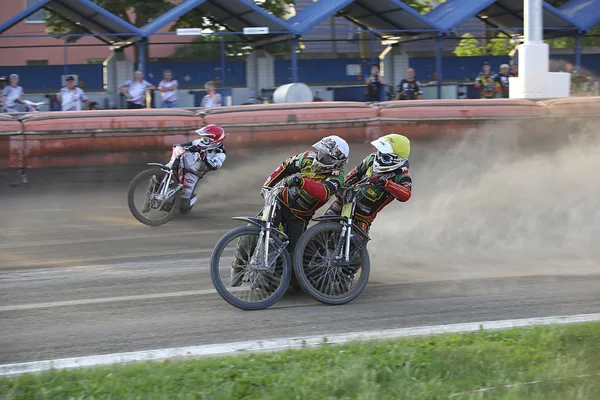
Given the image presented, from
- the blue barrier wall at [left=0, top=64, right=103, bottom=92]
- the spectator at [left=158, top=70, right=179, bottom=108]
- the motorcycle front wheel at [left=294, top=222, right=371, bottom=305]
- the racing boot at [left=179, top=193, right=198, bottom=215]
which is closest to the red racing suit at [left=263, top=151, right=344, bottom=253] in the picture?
the motorcycle front wheel at [left=294, top=222, right=371, bottom=305]

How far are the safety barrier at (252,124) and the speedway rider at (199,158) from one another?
212 centimetres

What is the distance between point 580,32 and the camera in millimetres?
25234

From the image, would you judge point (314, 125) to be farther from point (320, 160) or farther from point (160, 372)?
point (160, 372)

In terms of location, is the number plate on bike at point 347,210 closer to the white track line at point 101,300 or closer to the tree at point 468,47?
the white track line at point 101,300

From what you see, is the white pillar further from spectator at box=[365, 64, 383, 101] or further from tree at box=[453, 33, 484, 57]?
tree at box=[453, 33, 484, 57]

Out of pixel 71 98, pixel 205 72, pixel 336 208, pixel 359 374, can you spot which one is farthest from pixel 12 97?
pixel 359 374

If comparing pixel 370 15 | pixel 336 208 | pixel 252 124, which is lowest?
pixel 336 208

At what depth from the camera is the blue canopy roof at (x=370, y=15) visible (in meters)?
23.1

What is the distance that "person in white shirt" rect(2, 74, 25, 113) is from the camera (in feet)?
58.4

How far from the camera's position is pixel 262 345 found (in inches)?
248

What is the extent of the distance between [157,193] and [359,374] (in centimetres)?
677

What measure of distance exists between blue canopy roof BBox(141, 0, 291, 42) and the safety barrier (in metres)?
8.49

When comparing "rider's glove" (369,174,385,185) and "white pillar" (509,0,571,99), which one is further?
"white pillar" (509,0,571,99)

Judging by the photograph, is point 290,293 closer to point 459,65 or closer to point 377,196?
point 377,196
